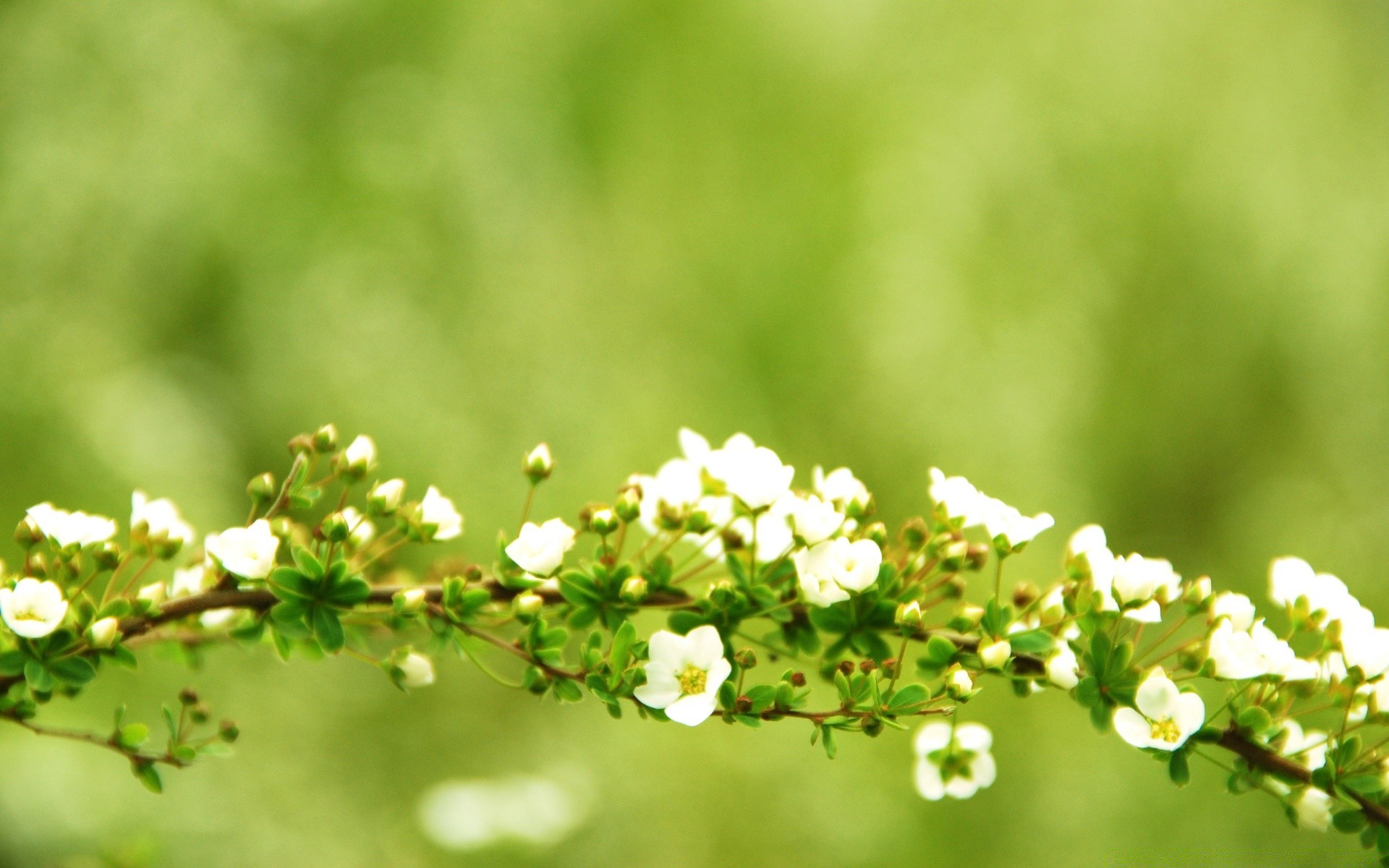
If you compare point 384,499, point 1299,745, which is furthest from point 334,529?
point 1299,745

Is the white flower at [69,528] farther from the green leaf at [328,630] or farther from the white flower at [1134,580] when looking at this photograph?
the white flower at [1134,580]

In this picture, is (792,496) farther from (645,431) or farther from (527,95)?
(527,95)

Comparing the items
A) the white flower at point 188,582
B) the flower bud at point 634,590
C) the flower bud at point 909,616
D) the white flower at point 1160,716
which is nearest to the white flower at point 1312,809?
the white flower at point 1160,716

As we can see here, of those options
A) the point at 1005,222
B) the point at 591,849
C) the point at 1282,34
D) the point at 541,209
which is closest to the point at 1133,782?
the point at 591,849

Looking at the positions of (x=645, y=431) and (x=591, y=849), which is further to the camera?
(x=645, y=431)

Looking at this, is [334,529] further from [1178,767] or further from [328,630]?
→ [1178,767]
